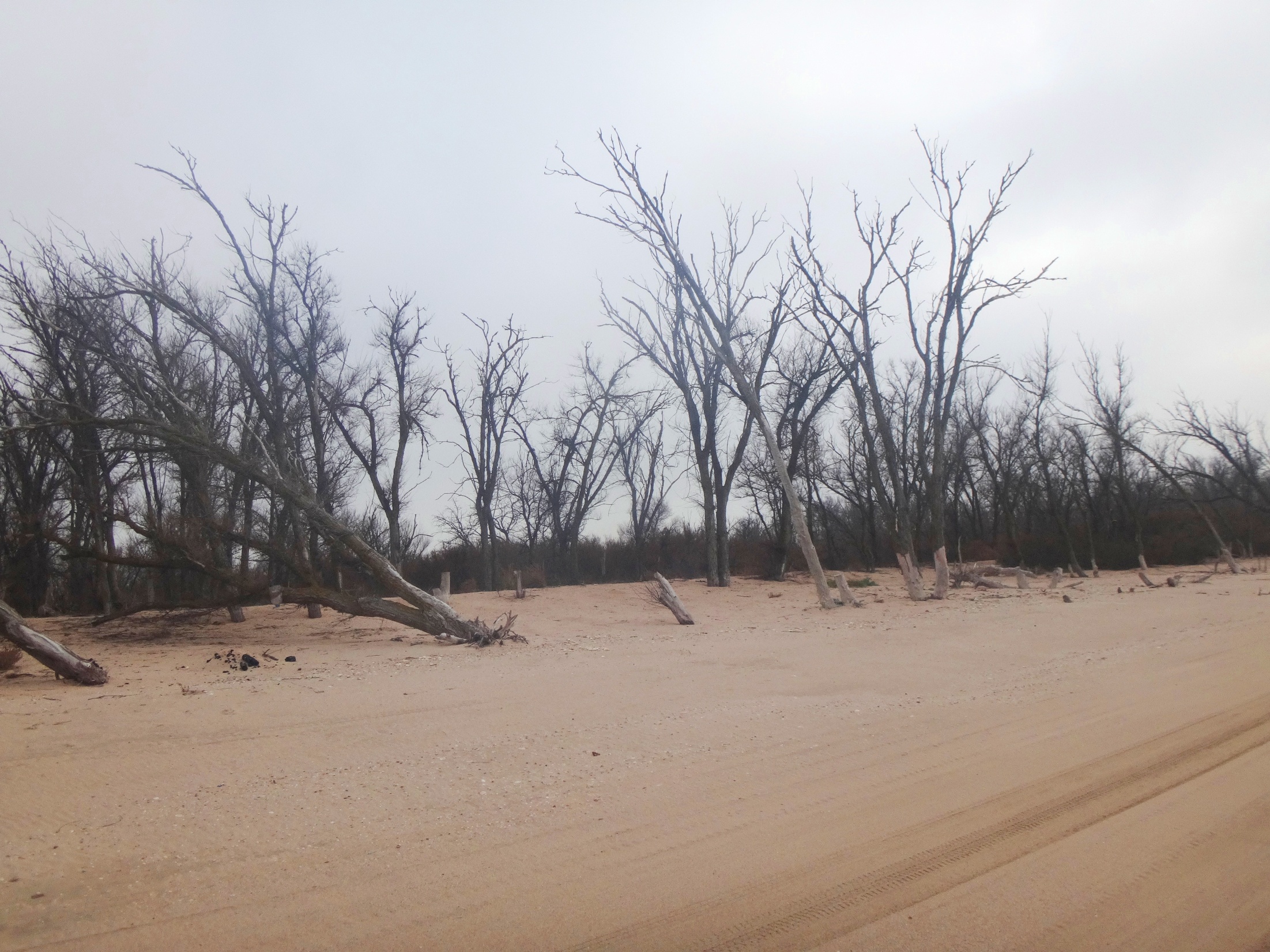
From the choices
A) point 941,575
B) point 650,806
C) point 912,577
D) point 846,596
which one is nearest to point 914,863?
point 650,806

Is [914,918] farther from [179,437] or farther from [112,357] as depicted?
[112,357]

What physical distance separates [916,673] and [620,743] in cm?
427

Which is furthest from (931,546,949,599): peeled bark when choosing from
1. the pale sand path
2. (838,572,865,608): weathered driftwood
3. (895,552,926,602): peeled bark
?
the pale sand path

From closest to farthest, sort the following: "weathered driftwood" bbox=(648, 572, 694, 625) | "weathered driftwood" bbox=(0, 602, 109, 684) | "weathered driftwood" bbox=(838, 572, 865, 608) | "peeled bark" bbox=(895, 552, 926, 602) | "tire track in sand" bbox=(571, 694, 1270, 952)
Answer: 1. "tire track in sand" bbox=(571, 694, 1270, 952)
2. "weathered driftwood" bbox=(0, 602, 109, 684)
3. "weathered driftwood" bbox=(648, 572, 694, 625)
4. "weathered driftwood" bbox=(838, 572, 865, 608)
5. "peeled bark" bbox=(895, 552, 926, 602)

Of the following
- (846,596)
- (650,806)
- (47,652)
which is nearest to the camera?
(650,806)

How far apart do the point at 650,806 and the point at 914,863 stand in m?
1.59

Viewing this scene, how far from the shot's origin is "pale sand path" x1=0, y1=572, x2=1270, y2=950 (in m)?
3.44

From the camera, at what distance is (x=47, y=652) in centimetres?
815

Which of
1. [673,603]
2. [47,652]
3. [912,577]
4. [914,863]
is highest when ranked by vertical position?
[912,577]

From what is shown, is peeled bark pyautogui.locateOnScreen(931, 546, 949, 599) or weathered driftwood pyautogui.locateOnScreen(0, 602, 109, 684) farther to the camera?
peeled bark pyautogui.locateOnScreen(931, 546, 949, 599)

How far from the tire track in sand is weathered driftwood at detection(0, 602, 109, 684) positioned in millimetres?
7334

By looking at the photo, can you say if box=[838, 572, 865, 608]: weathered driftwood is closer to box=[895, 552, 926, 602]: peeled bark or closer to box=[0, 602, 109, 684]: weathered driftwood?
box=[895, 552, 926, 602]: peeled bark

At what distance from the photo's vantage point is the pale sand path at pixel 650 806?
3443mm

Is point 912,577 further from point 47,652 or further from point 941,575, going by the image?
point 47,652
